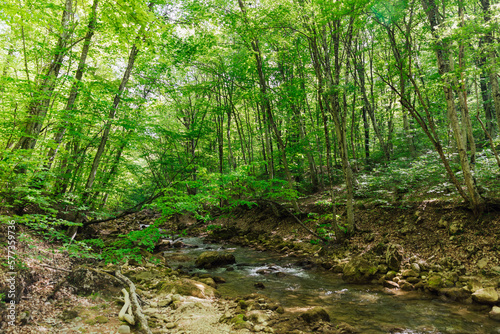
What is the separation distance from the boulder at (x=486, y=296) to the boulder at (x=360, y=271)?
1.99 metres

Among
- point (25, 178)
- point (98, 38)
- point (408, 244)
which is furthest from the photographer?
point (98, 38)

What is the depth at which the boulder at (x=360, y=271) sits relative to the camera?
20.0 ft

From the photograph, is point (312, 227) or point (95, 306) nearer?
point (95, 306)

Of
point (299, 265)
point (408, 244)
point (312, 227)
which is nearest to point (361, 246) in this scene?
point (408, 244)

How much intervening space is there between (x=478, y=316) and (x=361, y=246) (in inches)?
146

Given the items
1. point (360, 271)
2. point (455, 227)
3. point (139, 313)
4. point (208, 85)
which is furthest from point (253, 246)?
point (208, 85)

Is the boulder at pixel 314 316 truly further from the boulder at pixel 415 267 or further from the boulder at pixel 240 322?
the boulder at pixel 415 267

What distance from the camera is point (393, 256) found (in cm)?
632

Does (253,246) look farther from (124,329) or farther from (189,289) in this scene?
(124,329)

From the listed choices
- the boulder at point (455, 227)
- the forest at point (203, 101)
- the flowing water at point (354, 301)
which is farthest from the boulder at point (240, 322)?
the boulder at point (455, 227)

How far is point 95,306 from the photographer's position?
3.87 metres

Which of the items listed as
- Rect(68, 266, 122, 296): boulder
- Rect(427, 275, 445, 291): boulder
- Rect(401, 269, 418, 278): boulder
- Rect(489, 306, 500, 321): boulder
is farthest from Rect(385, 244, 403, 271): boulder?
Rect(68, 266, 122, 296): boulder

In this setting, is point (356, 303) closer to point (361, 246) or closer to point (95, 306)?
point (361, 246)

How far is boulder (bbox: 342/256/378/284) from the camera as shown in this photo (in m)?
6.11
